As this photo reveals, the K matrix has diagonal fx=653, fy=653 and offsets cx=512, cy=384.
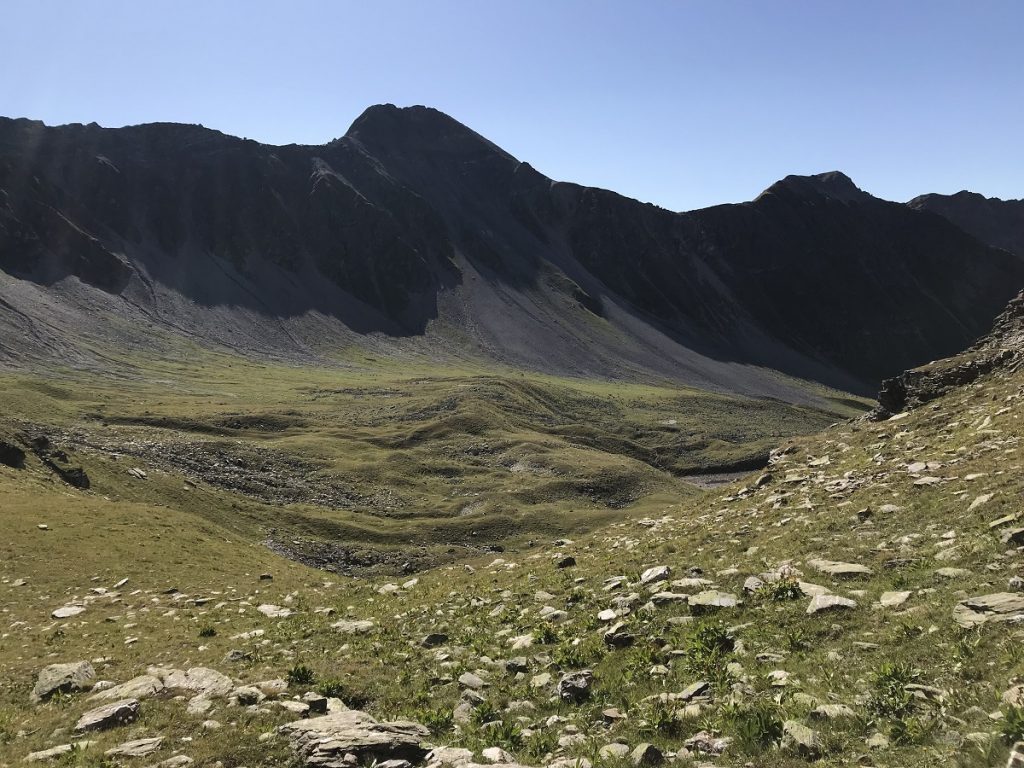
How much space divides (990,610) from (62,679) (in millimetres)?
19595

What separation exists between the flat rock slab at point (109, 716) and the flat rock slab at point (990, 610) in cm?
1532

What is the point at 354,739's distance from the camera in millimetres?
10945

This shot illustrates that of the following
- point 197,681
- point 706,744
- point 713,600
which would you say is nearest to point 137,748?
point 197,681

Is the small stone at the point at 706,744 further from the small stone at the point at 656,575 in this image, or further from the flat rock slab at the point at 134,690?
the flat rock slab at the point at 134,690

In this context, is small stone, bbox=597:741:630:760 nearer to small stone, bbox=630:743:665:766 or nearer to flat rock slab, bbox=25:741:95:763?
small stone, bbox=630:743:665:766

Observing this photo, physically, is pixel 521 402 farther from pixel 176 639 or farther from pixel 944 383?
pixel 176 639

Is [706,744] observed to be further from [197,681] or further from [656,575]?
[197,681]

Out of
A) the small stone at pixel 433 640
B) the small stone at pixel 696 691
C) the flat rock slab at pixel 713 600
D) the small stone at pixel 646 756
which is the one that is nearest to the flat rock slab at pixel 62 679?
the small stone at pixel 433 640

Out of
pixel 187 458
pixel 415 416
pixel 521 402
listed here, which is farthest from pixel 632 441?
pixel 187 458

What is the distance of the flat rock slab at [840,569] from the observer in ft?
47.0

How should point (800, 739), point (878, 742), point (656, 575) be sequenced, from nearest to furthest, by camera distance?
point (878, 742) → point (800, 739) → point (656, 575)

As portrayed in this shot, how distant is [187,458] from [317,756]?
74.7 m

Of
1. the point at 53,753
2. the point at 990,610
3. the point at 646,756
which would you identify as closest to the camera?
the point at 646,756

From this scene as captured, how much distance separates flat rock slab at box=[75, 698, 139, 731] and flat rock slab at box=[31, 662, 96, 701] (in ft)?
8.84
